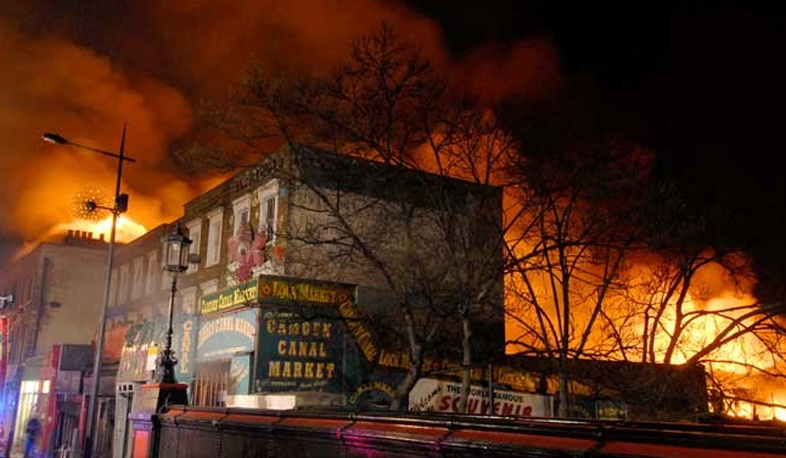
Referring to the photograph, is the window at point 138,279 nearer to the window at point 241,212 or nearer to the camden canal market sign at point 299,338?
the window at point 241,212

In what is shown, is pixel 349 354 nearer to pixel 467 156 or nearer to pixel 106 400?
pixel 467 156

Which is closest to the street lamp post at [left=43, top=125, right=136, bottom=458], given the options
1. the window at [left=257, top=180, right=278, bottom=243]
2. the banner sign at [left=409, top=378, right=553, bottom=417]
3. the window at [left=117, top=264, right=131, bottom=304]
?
the window at [left=257, top=180, right=278, bottom=243]

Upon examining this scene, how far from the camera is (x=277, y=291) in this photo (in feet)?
55.5

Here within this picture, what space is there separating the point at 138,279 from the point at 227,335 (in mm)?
18919

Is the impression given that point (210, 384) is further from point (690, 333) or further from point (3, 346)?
point (690, 333)

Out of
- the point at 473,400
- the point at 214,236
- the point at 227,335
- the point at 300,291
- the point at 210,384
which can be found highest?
the point at 214,236

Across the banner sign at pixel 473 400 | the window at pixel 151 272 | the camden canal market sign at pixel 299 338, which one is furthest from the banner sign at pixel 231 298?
the window at pixel 151 272

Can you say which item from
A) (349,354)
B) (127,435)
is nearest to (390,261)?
(349,354)

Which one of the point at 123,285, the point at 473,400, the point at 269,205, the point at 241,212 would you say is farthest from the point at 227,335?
the point at 123,285

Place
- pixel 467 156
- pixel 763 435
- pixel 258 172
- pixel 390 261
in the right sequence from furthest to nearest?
pixel 258 172 < pixel 390 261 < pixel 467 156 < pixel 763 435

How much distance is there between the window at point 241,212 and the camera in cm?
2425

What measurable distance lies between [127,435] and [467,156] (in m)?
9.73

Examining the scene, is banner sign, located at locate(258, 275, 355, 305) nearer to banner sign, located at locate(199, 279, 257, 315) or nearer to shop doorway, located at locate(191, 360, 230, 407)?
banner sign, located at locate(199, 279, 257, 315)

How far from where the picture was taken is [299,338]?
16984mm
